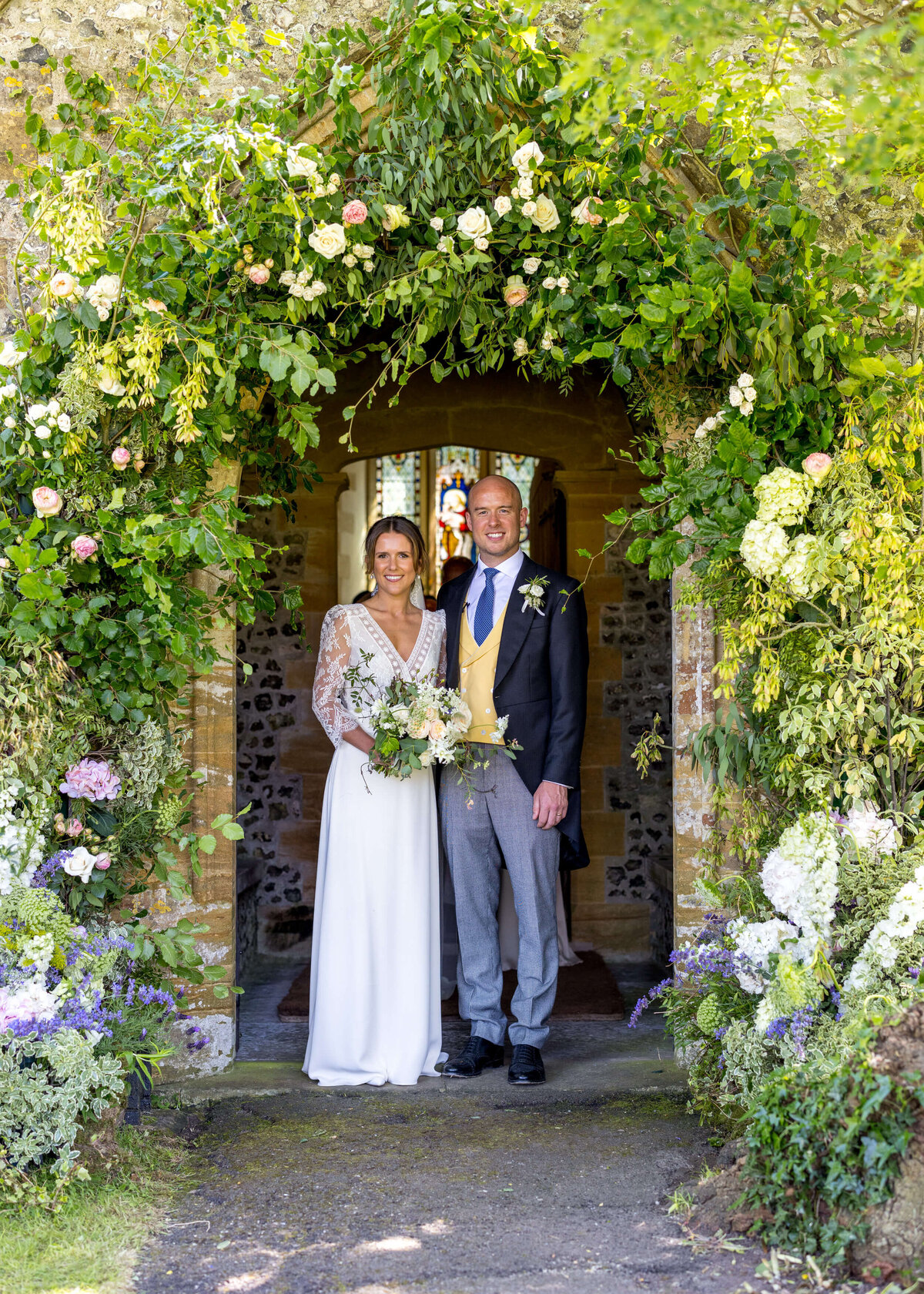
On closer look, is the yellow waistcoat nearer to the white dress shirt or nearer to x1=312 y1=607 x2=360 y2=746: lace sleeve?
the white dress shirt

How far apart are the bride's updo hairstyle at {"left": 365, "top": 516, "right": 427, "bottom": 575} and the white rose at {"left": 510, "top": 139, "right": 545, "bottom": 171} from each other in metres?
1.19

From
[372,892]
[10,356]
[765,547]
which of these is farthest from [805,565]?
[10,356]

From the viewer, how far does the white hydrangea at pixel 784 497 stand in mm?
3150

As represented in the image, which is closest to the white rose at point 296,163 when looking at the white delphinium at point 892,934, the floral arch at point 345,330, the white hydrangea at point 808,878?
the floral arch at point 345,330

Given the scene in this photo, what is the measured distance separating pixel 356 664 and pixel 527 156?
1.70m

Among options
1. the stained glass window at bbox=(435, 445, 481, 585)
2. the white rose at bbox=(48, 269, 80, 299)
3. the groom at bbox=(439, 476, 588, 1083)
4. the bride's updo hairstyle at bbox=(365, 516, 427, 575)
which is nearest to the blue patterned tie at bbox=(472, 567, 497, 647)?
the groom at bbox=(439, 476, 588, 1083)

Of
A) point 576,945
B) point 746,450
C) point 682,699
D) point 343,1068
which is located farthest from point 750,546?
point 576,945

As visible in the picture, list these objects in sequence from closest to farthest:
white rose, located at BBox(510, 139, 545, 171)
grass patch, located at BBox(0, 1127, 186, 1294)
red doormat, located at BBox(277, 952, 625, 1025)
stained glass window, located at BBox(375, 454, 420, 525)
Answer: grass patch, located at BBox(0, 1127, 186, 1294) → white rose, located at BBox(510, 139, 545, 171) → red doormat, located at BBox(277, 952, 625, 1025) → stained glass window, located at BBox(375, 454, 420, 525)

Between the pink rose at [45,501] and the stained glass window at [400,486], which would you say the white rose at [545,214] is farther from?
the stained glass window at [400,486]

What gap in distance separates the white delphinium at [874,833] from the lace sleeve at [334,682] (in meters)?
1.64

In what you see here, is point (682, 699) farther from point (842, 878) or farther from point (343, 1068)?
point (343, 1068)

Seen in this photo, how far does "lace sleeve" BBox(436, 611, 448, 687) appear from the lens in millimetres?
3971

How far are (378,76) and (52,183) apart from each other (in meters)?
1.03

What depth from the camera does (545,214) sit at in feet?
11.2
